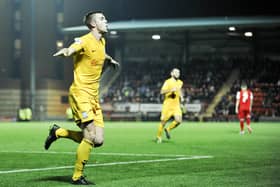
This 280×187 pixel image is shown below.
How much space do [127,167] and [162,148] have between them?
5.74 meters

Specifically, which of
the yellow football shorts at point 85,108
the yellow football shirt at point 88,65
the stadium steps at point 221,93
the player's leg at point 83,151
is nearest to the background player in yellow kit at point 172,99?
the yellow football shirt at point 88,65

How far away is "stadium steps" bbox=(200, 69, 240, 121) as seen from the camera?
167 ft

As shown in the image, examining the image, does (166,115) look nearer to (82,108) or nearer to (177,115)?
(177,115)

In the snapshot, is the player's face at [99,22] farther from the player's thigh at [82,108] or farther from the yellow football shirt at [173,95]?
the yellow football shirt at [173,95]

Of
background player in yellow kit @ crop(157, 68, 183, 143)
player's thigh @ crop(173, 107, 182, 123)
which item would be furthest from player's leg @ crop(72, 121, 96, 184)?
player's thigh @ crop(173, 107, 182, 123)

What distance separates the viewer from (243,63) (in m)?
54.5

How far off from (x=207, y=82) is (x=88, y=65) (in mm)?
45017

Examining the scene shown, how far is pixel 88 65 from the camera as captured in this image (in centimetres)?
973

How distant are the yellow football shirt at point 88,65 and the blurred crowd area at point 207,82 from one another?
3923 centimetres

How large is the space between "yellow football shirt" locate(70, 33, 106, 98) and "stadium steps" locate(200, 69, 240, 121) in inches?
1598

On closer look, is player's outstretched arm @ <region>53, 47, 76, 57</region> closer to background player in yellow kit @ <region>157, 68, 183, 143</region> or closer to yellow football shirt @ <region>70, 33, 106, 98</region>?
yellow football shirt @ <region>70, 33, 106, 98</region>

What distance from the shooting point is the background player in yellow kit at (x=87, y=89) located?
9.43 m

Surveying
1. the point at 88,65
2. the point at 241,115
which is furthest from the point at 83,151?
the point at 241,115

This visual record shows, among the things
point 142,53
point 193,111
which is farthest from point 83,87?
point 142,53
